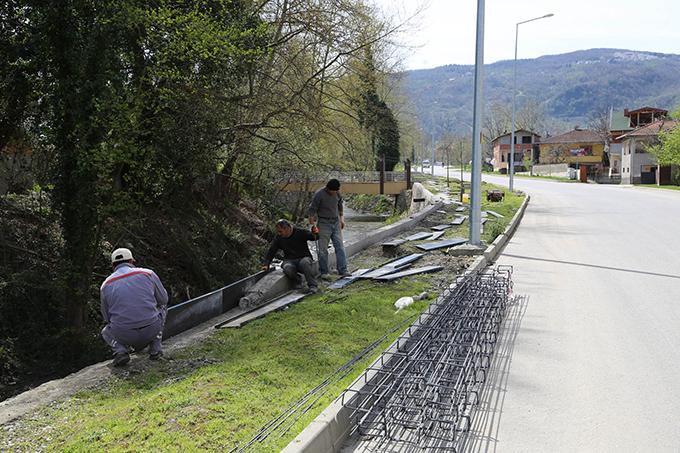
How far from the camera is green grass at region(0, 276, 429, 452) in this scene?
4191 millimetres


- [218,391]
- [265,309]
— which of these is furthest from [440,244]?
[218,391]

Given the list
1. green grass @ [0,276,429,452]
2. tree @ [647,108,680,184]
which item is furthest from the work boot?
tree @ [647,108,680,184]

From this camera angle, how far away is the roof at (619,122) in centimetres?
7891

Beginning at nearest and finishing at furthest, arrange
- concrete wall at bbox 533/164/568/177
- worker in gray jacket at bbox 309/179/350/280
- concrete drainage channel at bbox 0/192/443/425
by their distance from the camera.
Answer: concrete drainage channel at bbox 0/192/443/425 → worker in gray jacket at bbox 309/179/350/280 → concrete wall at bbox 533/164/568/177

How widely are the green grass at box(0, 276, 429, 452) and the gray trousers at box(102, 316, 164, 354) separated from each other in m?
0.31

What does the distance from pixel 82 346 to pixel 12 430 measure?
15.3ft

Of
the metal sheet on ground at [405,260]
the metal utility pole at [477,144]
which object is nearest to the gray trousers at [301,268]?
the metal sheet on ground at [405,260]

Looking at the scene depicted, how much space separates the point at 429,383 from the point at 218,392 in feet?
5.80

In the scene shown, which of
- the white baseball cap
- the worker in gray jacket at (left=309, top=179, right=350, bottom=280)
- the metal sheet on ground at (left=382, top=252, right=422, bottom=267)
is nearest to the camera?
the white baseball cap

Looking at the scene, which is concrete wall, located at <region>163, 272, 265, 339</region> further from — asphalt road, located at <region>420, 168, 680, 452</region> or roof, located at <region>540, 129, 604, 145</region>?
roof, located at <region>540, 129, 604, 145</region>

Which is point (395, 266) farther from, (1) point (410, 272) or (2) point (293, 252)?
(2) point (293, 252)

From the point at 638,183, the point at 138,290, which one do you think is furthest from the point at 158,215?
the point at 638,183

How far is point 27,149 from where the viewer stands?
1020 centimetres

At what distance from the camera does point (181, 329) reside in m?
8.22
